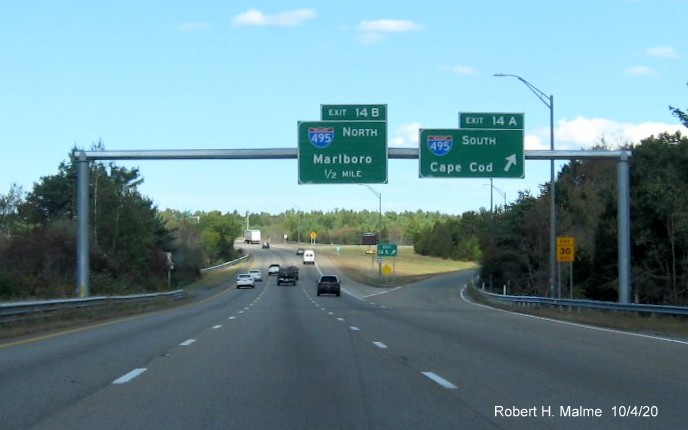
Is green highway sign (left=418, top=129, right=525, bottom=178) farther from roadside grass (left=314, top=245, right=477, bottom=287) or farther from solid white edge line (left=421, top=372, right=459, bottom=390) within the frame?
roadside grass (left=314, top=245, right=477, bottom=287)

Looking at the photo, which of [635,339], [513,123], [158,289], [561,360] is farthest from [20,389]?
[158,289]

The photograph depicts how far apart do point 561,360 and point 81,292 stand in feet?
75.3

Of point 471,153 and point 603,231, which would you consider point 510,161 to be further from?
point 603,231

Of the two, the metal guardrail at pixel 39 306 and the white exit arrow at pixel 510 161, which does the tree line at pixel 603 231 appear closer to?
the white exit arrow at pixel 510 161

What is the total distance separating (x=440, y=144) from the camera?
114 feet

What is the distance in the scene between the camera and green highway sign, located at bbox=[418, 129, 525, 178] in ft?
114

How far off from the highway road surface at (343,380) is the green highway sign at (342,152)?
9.78 meters

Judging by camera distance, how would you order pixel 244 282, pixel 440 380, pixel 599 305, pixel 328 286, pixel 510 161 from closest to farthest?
pixel 440 380 < pixel 510 161 < pixel 599 305 < pixel 328 286 < pixel 244 282

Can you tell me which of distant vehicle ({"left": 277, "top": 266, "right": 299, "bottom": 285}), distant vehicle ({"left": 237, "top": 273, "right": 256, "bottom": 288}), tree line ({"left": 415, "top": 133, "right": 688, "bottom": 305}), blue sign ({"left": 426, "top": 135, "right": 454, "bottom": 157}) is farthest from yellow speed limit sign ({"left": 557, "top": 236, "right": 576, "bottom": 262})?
distant vehicle ({"left": 277, "top": 266, "right": 299, "bottom": 285})

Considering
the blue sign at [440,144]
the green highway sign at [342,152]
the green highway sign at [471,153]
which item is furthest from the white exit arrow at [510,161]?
the green highway sign at [342,152]

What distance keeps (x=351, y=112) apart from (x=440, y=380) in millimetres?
22006

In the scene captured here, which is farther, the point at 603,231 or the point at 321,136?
the point at 603,231

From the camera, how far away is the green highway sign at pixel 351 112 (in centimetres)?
3547

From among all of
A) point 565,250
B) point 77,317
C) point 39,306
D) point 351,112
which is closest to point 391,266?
point 565,250
